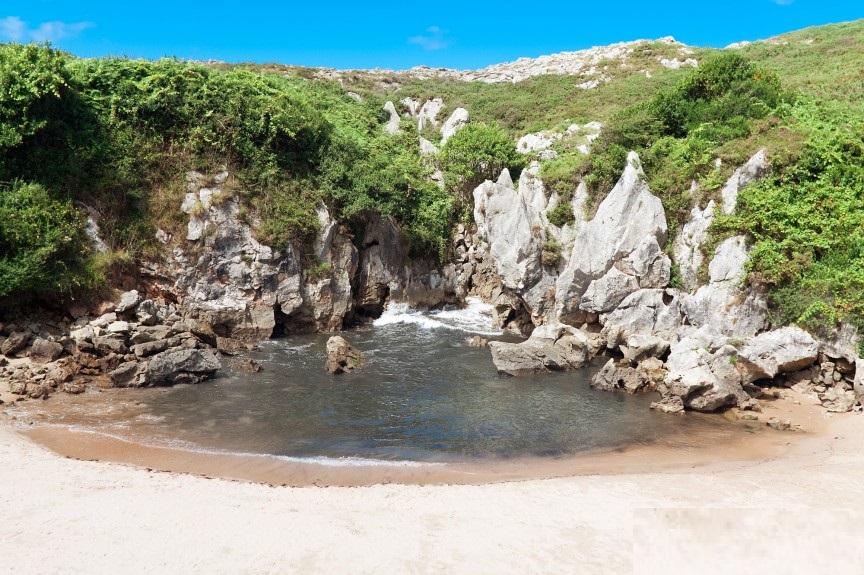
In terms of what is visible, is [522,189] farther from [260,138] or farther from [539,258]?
[260,138]

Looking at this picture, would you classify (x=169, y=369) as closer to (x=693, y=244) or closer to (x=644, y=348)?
(x=644, y=348)

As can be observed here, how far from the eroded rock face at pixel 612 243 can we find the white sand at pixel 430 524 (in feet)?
43.8

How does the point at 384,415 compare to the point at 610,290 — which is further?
the point at 610,290

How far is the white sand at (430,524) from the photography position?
31.4 ft

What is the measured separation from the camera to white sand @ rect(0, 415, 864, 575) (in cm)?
959

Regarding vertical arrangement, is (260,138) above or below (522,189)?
above

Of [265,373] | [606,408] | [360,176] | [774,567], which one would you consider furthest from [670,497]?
[360,176]

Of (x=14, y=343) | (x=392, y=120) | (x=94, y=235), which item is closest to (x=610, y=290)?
(x=94, y=235)

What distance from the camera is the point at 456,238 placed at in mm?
37750

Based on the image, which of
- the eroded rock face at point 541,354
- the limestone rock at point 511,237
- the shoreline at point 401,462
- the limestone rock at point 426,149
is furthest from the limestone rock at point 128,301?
the limestone rock at point 426,149

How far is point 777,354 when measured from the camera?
19.9 m

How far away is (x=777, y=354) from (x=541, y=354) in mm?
8800

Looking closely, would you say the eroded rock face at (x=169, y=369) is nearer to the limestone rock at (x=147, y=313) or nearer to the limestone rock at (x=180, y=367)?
the limestone rock at (x=180, y=367)

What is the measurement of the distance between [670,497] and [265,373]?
1613 cm
